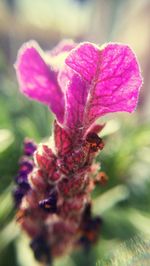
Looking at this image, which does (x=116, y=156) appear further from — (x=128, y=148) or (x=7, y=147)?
(x=7, y=147)

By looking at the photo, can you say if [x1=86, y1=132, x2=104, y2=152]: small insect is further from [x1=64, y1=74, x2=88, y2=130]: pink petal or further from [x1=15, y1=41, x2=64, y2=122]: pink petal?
[x1=15, y1=41, x2=64, y2=122]: pink petal

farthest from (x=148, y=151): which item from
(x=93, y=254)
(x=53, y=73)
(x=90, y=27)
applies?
(x=90, y=27)

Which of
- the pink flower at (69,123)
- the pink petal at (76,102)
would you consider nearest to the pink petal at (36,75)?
the pink flower at (69,123)

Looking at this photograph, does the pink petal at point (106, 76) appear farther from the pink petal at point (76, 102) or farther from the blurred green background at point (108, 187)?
the blurred green background at point (108, 187)

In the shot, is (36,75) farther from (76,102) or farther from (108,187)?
(108,187)

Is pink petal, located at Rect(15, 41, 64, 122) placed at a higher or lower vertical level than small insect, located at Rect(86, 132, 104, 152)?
higher

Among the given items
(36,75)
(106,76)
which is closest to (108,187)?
(36,75)

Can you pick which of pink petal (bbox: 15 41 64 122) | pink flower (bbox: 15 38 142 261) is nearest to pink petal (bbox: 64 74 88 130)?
pink flower (bbox: 15 38 142 261)

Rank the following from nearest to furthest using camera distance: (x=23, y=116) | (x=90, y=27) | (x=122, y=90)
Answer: (x=122, y=90) < (x=23, y=116) < (x=90, y=27)
